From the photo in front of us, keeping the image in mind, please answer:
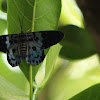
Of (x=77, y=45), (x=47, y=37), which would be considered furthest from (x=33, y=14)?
(x=77, y=45)

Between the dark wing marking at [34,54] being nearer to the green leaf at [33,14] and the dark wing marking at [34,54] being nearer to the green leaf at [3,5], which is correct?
the green leaf at [33,14]

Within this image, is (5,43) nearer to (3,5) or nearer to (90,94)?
(3,5)

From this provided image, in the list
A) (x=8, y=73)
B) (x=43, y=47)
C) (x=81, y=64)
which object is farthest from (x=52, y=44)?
(x=81, y=64)

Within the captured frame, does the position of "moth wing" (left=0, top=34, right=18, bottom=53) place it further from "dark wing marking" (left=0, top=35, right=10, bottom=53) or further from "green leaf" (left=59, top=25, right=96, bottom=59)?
"green leaf" (left=59, top=25, right=96, bottom=59)

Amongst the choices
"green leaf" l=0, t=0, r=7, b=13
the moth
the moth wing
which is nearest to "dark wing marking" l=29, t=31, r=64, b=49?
the moth

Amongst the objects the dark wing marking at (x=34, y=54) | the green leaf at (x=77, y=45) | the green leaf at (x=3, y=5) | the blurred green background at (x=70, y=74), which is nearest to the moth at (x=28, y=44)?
the dark wing marking at (x=34, y=54)

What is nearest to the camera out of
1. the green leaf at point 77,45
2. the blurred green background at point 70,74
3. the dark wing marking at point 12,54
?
the dark wing marking at point 12,54
